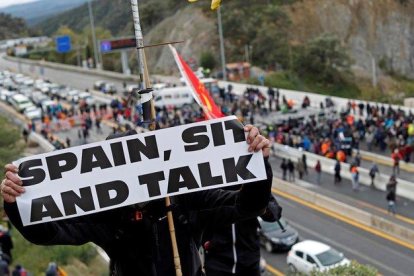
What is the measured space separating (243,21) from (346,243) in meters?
50.9

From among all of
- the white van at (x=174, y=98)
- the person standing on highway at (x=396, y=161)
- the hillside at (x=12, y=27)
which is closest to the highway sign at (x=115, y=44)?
the white van at (x=174, y=98)

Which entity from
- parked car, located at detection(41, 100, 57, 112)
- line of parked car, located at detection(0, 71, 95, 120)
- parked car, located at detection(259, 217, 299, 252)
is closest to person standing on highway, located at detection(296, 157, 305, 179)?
parked car, located at detection(259, 217, 299, 252)

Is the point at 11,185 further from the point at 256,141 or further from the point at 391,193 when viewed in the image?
the point at 391,193

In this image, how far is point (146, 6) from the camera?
87625mm

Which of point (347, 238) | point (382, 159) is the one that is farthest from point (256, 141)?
point (382, 159)

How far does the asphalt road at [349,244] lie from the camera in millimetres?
17438

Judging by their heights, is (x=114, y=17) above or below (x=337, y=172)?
above

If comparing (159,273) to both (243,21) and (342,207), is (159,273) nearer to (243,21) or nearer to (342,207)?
(342,207)

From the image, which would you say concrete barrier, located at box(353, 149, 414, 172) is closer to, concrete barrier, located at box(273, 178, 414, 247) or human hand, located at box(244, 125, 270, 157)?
concrete barrier, located at box(273, 178, 414, 247)

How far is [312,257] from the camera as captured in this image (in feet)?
54.9

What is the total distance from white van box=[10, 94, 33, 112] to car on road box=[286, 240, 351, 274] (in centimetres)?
3153

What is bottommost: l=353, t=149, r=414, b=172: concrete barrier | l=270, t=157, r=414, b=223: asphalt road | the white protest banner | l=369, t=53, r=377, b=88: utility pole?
l=369, t=53, r=377, b=88: utility pole

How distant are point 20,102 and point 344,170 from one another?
27.7m

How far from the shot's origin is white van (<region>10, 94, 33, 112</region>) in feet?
151
